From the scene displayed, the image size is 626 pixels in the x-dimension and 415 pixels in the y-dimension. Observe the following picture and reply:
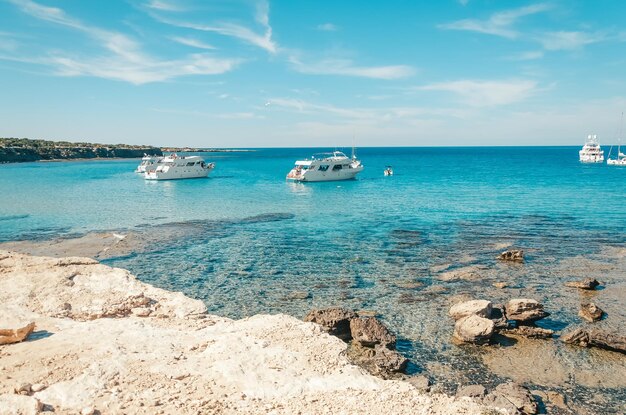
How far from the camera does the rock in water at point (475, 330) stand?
1233 cm

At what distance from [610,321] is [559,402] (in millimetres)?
6340

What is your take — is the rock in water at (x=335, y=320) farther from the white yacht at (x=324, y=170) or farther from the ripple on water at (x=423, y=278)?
the white yacht at (x=324, y=170)

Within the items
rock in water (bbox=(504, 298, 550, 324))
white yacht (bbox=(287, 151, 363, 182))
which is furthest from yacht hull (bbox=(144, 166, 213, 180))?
rock in water (bbox=(504, 298, 550, 324))

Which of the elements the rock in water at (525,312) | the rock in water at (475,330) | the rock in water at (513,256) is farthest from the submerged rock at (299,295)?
the rock in water at (513,256)

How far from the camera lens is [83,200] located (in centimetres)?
4541

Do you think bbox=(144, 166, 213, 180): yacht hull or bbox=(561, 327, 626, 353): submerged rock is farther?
bbox=(144, 166, 213, 180): yacht hull

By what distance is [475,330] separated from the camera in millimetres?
12406

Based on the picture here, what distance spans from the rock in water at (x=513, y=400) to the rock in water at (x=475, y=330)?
2476mm

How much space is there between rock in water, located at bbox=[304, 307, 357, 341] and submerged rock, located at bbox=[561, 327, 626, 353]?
6380mm

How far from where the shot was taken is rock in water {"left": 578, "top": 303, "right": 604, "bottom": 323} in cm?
1427

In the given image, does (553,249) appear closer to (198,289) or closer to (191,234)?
(198,289)

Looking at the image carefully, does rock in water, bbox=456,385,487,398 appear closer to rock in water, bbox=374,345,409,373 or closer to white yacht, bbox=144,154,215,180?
rock in water, bbox=374,345,409,373

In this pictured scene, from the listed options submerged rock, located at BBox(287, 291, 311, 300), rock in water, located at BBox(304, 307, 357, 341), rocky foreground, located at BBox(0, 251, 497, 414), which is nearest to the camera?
rocky foreground, located at BBox(0, 251, 497, 414)

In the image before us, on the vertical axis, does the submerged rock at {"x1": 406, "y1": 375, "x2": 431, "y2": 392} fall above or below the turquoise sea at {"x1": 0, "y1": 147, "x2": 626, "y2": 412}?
below
